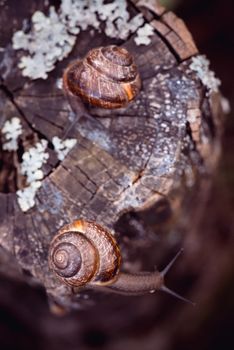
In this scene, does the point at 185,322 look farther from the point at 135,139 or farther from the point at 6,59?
the point at 6,59

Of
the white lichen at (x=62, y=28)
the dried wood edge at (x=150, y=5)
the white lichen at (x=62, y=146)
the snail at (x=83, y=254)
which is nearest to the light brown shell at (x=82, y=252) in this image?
the snail at (x=83, y=254)

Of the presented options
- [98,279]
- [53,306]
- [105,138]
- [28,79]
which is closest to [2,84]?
[28,79]

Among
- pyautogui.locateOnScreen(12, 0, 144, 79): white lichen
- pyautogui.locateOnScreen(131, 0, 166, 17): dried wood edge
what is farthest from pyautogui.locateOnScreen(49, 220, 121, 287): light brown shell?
pyautogui.locateOnScreen(131, 0, 166, 17): dried wood edge

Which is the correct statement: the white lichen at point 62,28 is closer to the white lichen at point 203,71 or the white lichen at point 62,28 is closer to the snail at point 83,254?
the white lichen at point 203,71

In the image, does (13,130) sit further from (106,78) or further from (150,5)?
(150,5)

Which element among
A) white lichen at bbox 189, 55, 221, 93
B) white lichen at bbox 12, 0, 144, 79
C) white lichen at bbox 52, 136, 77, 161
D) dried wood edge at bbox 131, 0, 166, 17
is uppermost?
white lichen at bbox 12, 0, 144, 79

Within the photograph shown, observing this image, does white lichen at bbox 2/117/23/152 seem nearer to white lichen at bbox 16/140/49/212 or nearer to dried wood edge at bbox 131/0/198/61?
white lichen at bbox 16/140/49/212
